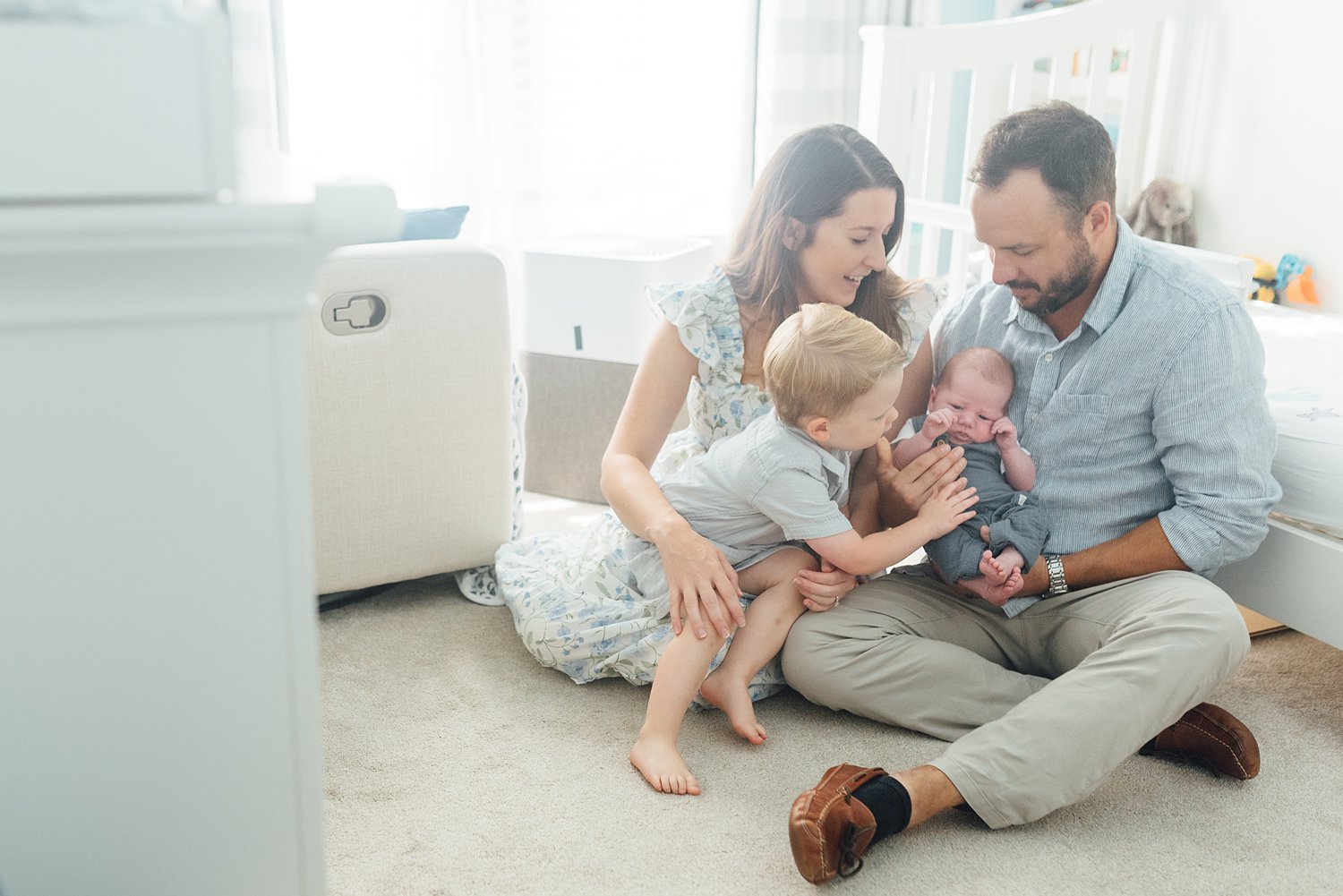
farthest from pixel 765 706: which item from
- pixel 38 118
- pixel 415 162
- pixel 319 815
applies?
pixel 415 162

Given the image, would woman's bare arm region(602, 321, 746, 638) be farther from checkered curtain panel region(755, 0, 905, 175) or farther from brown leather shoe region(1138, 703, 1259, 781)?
checkered curtain panel region(755, 0, 905, 175)

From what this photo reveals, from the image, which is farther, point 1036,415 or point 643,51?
point 643,51

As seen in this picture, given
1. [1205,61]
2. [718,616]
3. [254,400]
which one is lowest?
[718,616]

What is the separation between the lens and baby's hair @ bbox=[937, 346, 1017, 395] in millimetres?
1622

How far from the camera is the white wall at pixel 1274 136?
97.4 inches

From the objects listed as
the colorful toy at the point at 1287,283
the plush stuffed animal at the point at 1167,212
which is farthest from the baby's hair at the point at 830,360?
the plush stuffed animal at the point at 1167,212

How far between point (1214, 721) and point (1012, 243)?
67 centimetres

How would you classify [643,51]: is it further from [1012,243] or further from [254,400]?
[254,400]

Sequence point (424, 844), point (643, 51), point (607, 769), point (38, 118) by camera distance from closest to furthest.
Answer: point (38, 118) → point (424, 844) → point (607, 769) → point (643, 51)

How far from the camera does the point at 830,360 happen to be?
1441 mm

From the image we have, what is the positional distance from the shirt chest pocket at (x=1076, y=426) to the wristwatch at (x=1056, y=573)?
5.2 inches

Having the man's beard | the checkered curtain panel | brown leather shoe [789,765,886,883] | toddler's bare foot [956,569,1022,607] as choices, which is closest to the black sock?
brown leather shoe [789,765,886,883]

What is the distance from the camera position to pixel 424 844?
1327 millimetres

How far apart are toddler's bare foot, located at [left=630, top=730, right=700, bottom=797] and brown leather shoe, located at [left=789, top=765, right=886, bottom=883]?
0.60 feet
